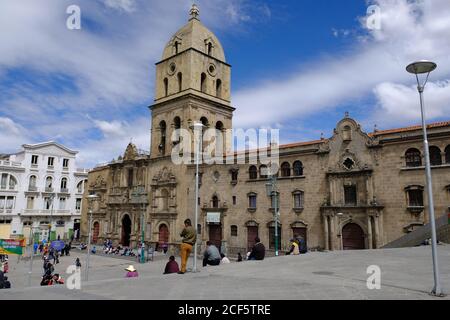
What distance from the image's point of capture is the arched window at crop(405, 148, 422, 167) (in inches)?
1030

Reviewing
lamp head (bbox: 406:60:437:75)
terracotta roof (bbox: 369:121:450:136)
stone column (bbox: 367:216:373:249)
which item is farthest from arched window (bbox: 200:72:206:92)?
lamp head (bbox: 406:60:437:75)

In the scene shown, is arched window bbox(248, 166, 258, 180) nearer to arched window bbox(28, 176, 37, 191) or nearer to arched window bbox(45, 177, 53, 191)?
arched window bbox(45, 177, 53, 191)

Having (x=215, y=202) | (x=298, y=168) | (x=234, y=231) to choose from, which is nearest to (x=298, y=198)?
(x=298, y=168)

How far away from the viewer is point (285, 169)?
107 ft

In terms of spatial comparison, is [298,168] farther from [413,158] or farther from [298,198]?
[413,158]

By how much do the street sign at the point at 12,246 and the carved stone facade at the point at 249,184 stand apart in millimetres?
12314

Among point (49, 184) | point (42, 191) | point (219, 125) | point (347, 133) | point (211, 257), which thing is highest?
point (219, 125)

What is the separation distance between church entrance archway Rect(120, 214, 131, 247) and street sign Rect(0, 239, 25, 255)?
84.3 feet

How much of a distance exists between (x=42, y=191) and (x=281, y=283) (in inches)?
2052

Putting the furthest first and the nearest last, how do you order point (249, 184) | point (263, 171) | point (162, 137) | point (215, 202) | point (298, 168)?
point (162, 137) → point (215, 202) → point (249, 184) → point (263, 171) → point (298, 168)

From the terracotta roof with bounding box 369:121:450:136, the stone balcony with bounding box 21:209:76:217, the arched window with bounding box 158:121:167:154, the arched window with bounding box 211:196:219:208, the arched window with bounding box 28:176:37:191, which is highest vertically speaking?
the arched window with bounding box 158:121:167:154

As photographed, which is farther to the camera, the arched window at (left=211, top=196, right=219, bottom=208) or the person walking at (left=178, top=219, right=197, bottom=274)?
the arched window at (left=211, top=196, right=219, bottom=208)

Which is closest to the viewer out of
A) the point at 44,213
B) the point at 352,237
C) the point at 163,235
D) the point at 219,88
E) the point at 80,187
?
the point at 352,237
